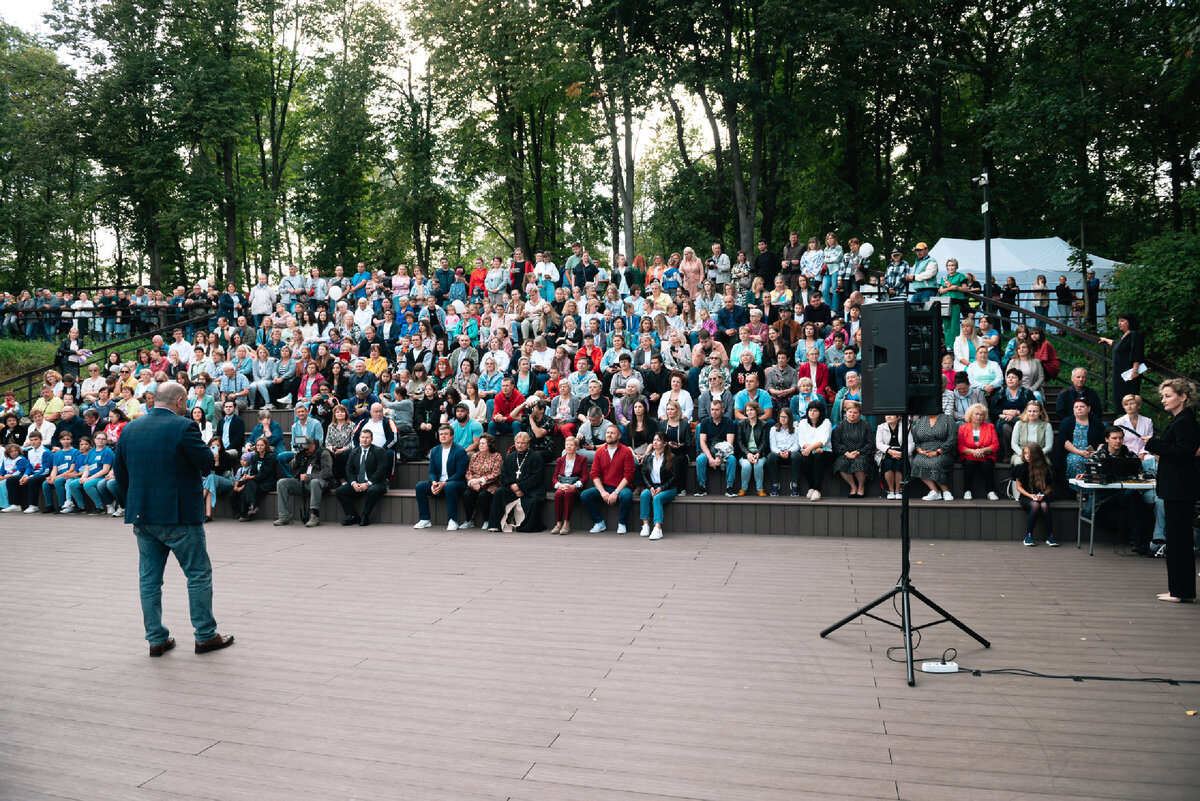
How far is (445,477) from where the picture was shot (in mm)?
10555

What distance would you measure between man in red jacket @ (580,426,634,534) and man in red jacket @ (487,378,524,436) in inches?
81.8

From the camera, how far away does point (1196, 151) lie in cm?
2042

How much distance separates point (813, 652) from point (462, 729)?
2.29 m

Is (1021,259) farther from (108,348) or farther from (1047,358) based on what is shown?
(108,348)

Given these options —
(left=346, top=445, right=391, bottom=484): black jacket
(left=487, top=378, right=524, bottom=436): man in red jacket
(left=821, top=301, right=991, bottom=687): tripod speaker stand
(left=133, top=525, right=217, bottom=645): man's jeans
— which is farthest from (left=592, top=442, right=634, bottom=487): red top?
(left=133, top=525, right=217, bottom=645): man's jeans

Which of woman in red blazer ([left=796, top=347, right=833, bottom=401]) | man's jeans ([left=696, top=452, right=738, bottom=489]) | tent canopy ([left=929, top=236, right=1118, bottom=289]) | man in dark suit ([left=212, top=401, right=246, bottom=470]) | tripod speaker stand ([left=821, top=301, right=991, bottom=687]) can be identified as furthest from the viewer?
tent canopy ([left=929, top=236, right=1118, bottom=289])

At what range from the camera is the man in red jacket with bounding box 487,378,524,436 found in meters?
11.6

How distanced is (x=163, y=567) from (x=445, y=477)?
550cm

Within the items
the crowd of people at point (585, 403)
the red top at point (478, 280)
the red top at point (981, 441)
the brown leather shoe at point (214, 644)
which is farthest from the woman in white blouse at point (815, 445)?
the red top at point (478, 280)

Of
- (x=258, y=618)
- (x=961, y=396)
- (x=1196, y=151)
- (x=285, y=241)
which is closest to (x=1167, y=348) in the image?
(x=961, y=396)

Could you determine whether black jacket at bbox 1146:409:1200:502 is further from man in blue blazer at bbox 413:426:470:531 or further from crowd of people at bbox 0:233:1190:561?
man in blue blazer at bbox 413:426:470:531

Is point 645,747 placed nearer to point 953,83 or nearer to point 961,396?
point 961,396

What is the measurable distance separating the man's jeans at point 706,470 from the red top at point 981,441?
2.75m

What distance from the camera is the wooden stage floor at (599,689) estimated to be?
3297 millimetres
